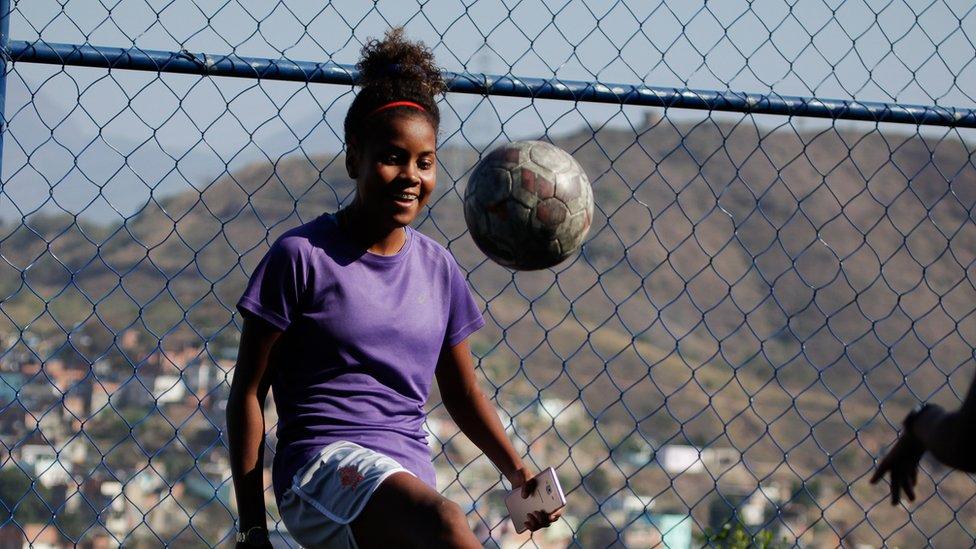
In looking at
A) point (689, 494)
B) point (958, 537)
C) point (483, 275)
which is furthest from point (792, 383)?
point (958, 537)

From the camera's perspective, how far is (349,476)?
303cm

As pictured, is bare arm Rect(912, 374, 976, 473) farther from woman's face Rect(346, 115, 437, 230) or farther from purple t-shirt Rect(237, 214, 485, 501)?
woman's face Rect(346, 115, 437, 230)

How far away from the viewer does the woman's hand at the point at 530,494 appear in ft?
10.8

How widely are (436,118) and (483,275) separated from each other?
54625mm

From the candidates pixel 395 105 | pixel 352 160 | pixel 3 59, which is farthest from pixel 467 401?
pixel 3 59

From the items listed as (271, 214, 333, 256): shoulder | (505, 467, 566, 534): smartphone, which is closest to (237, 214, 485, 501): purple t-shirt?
(271, 214, 333, 256): shoulder

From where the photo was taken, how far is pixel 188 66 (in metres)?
3.63

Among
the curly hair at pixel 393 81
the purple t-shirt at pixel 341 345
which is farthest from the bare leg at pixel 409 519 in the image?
the curly hair at pixel 393 81

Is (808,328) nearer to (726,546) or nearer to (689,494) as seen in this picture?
(689,494)

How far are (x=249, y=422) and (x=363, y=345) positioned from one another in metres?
0.34

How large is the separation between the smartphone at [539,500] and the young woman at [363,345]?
0.03 meters

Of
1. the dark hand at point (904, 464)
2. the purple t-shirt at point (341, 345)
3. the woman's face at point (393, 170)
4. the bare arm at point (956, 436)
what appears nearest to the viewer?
the bare arm at point (956, 436)

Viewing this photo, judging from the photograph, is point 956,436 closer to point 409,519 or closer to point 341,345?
point 409,519

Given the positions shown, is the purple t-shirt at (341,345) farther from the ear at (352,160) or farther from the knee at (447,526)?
the knee at (447,526)
